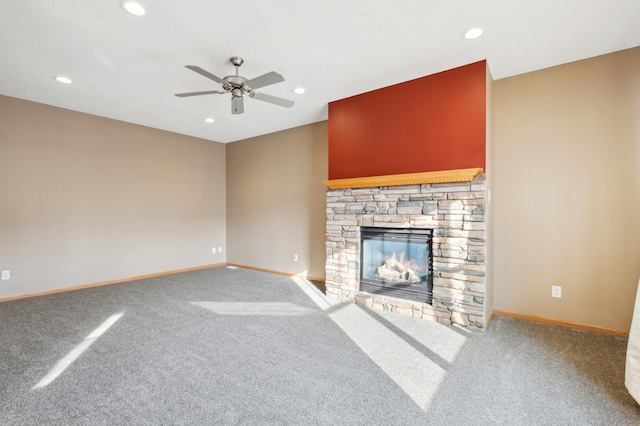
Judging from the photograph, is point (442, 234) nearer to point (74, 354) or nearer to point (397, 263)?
point (397, 263)

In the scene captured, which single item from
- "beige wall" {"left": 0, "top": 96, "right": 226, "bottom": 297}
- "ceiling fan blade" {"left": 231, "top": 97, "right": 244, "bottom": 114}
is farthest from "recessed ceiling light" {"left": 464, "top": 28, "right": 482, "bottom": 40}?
"beige wall" {"left": 0, "top": 96, "right": 226, "bottom": 297}

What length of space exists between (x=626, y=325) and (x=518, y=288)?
83 cm

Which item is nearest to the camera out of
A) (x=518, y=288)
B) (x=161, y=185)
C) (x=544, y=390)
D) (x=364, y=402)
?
(x=364, y=402)

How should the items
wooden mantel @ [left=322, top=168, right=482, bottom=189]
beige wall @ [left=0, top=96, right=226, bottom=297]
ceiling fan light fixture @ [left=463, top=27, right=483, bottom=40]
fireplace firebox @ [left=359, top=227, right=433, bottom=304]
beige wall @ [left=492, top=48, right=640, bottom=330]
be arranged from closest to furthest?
ceiling fan light fixture @ [left=463, top=27, right=483, bottom=40], beige wall @ [left=492, top=48, right=640, bottom=330], wooden mantel @ [left=322, top=168, right=482, bottom=189], fireplace firebox @ [left=359, top=227, right=433, bottom=304], beige wall @ [left=0, top=96, right=226, bottom=297]

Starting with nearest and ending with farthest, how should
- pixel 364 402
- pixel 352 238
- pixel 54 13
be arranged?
pixel 364 402, pixel 54 13, pixel 352 238

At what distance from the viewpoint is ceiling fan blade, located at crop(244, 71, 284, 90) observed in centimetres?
243

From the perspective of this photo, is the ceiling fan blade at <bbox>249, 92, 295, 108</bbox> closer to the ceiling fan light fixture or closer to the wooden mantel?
the wooden mantel

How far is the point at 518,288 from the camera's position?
3.12 meters

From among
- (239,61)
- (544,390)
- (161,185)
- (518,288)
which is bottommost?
(544,390)

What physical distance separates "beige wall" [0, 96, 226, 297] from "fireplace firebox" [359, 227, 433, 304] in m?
3.62

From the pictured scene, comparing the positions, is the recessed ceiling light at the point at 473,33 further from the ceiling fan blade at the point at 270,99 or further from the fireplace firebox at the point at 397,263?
the fireplace firebox at the point at 397,263

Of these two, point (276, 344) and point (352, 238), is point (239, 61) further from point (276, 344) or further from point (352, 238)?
point (276, 344)

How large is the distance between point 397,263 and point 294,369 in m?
1.75

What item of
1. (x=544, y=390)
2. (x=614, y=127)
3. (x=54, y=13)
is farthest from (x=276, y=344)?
(x=614, y=127)
